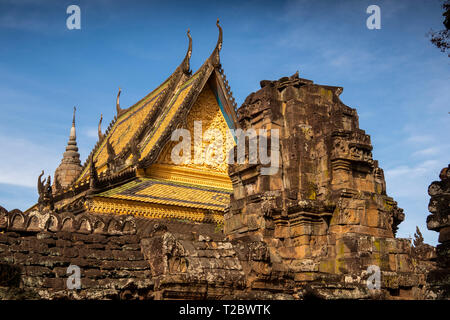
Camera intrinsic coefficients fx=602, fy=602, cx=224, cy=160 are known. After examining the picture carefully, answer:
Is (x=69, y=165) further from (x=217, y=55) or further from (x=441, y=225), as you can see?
(x=441, y=225)

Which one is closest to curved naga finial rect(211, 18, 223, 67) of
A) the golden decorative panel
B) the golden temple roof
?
the golden decorative panel

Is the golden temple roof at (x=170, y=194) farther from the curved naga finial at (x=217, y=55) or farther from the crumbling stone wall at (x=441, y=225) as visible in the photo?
the crumbling stone wall at (x=441, y=225)

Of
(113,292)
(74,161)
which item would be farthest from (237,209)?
(74,161)

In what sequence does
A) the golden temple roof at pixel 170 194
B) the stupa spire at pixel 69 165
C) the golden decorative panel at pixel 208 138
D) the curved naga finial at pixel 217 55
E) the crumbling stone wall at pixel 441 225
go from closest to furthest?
1. the crumbling stone wall at pixel 441 225
2. the golden temple roof at pixel 170 194
3. the golden decorative panel at pixel 208 138
4. the curved naga finial at pixel 217 55
5. the stupa spire at pixel 69 165

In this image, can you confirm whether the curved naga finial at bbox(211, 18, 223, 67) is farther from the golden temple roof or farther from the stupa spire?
the stupa spire

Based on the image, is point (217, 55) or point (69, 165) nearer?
point (217, 55)

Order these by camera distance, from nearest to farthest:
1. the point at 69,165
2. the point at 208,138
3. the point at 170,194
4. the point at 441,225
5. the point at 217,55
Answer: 1. the point at 441,225
2. the point at 170,194
3. the point at 208,138
4. the point at 217,55
5. the point at 69,165

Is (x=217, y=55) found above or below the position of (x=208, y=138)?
above

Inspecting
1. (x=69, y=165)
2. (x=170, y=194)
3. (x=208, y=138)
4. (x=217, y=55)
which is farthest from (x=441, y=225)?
(x=69, y=165)

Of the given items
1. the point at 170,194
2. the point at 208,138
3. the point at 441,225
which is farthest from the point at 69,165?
the point at 441,225

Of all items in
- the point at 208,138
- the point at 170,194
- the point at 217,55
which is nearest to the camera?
the point at 170,194

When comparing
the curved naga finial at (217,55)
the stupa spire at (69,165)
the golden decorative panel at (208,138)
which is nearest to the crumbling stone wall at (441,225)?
the golden decorative panel at (208,138)

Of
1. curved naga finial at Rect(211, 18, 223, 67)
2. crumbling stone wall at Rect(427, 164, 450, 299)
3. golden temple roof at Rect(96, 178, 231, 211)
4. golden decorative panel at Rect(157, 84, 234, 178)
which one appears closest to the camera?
crumbling stone wall at Rect(427, 164, 450, 299)

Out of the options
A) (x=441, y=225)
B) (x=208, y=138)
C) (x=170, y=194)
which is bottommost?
(x=441, y=225)
